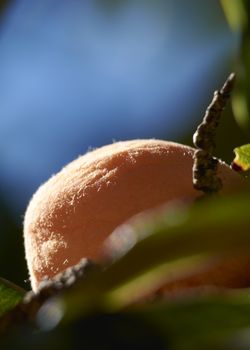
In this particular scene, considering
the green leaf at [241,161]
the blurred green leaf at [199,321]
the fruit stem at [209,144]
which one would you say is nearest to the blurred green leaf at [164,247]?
the blurred green leaf at [199,321]

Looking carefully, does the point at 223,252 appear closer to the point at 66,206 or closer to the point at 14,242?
the point at 66,206

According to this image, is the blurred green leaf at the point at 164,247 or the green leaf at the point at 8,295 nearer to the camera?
the blurred green leaf at the point at 164,247

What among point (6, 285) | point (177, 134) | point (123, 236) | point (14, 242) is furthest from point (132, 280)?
point (177, 134)

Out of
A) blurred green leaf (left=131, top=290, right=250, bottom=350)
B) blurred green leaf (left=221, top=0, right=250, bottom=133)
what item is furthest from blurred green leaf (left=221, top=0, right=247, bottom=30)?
blurred green leaf (left=131, top=290, right=250, bottom=350)

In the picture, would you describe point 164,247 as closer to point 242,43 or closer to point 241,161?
point 242,43

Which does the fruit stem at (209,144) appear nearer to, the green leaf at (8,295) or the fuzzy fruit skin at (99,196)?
the fuzzy fruit skin at (99,196)

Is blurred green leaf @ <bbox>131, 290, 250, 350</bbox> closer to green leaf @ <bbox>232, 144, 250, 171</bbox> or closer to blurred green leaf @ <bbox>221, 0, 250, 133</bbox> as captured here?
blurred green leaf @ <bbox>221, 0, 250, 133</bbox>
